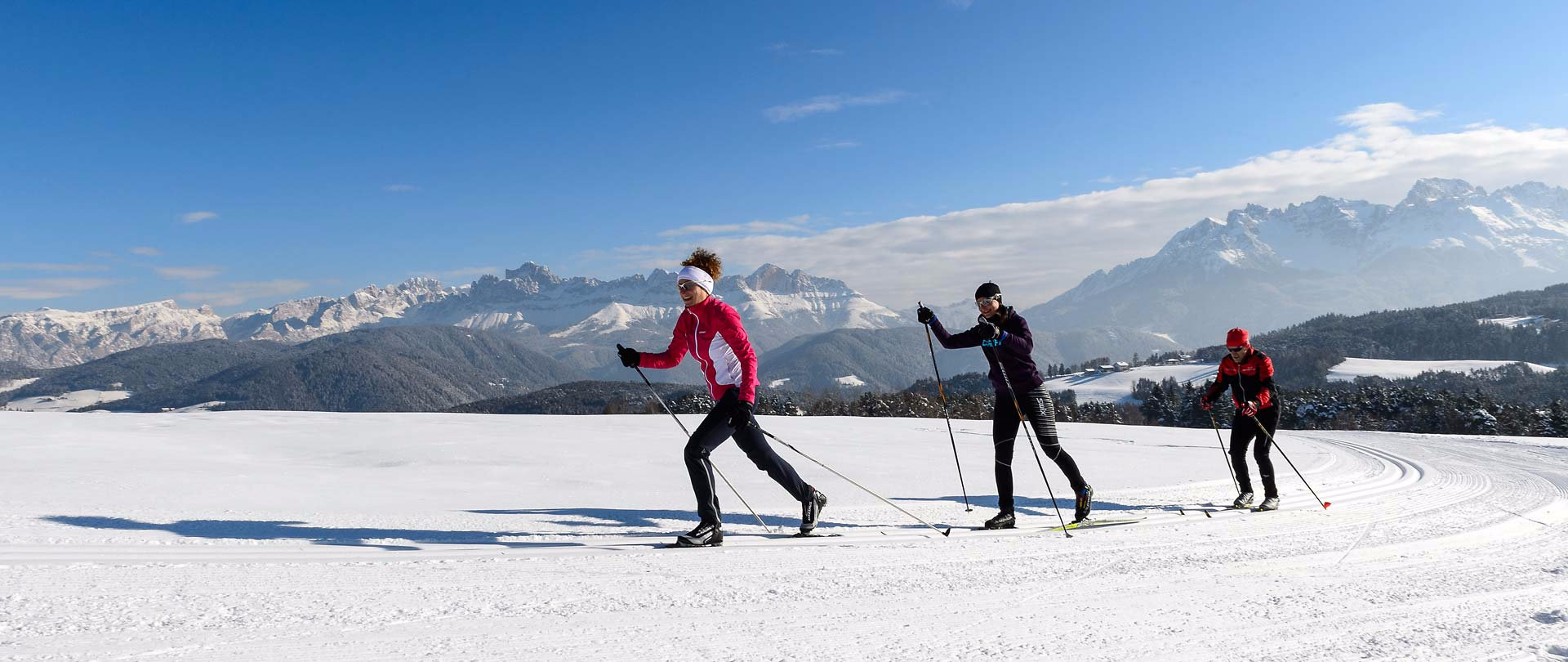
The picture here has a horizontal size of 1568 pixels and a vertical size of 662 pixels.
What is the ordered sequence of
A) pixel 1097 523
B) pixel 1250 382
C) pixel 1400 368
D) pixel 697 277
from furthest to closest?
1. pixel 1400 368
2. pixel 1250 382
3. pixel 1097 523
4. pixel 697 277

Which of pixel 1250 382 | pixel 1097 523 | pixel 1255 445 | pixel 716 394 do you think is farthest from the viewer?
pixel 1250 382

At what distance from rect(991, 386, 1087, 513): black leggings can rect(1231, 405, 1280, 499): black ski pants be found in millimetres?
2110

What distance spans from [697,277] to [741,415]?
1139mm

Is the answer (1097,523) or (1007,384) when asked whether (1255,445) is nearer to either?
(1097,523)

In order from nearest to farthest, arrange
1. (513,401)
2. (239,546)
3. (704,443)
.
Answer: (239,546) → (704,443) → (513,401)

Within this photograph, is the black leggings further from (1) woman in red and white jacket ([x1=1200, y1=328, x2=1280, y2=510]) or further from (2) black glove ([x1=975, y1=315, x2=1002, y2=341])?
(1) woman in red and white jacket ([x1=1200, y1=328, x2=1280, y2=510])

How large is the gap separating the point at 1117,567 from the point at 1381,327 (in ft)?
809

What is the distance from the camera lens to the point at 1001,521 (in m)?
6.17

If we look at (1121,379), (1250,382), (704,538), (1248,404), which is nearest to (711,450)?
(704,538)

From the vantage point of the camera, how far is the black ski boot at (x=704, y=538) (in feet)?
16.8

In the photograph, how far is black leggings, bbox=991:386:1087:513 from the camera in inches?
248

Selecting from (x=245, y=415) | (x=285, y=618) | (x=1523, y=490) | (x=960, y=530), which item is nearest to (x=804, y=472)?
(x=960, y=530)

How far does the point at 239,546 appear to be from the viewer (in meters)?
4.57

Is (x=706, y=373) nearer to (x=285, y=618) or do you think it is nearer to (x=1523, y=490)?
(x=285, y=618)
